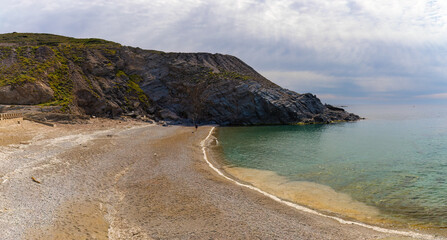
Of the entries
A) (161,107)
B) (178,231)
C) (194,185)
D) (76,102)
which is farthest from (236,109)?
(178,231)

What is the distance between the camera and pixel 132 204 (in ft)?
56.2

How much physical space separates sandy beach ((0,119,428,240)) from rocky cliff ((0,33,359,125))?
37469 mm

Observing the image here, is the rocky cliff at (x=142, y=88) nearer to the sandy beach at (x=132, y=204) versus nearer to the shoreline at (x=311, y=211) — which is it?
the sandy beach at (x=132, y=204)

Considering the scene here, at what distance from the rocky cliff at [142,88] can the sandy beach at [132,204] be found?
3747cm

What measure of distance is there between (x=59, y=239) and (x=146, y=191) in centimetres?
790

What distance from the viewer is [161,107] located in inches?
3211

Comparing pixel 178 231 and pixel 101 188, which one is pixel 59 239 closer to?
pixel 178 231

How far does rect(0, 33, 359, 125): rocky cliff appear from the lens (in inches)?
2405

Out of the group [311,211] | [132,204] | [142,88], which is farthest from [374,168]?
[142,88]

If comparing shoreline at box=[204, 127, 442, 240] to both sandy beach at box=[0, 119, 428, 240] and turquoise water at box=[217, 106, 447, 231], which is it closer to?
sandy beach at box=[0, 119, 428, 240]

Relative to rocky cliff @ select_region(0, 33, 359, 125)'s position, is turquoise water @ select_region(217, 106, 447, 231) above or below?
below

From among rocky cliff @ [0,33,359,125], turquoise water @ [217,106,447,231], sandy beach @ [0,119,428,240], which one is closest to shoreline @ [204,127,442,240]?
sandy beach @ [0,119,428,240]

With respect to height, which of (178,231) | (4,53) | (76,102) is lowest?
(178,231)

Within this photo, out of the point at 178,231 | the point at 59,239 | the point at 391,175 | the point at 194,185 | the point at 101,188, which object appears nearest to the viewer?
the point at 59,239
